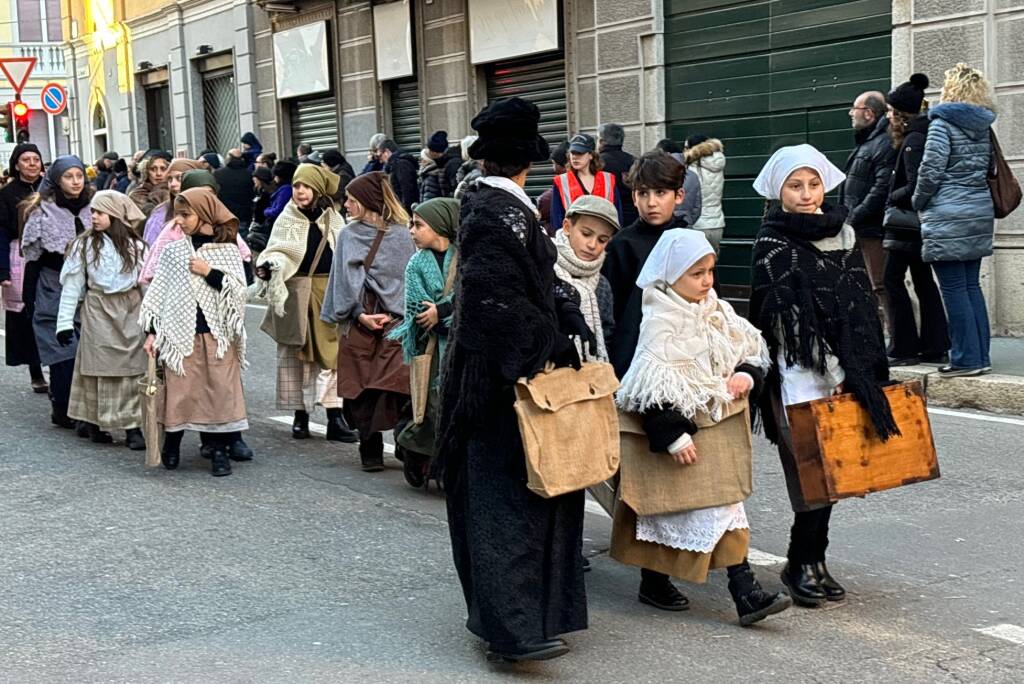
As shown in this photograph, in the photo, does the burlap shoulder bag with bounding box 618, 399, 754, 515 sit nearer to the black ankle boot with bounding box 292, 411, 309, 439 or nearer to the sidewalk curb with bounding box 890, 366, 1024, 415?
the black ankle boot with bounding box 292, 411, 309, 439

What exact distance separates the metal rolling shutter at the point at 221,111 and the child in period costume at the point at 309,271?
59.4 ft

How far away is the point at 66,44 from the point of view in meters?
35.2

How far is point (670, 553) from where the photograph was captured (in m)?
5.04

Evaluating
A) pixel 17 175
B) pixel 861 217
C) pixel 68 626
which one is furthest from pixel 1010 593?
pixel 17 175

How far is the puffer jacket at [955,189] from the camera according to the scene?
30.0ft

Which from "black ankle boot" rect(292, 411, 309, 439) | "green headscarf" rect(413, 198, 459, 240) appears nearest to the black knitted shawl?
"green headscarf" rect(413, 198, 459, 240)

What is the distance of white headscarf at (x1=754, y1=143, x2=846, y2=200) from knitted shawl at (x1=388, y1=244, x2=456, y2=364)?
2.13 m

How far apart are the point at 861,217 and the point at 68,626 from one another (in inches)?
272

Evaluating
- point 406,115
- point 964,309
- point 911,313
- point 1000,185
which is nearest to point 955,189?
point 1000,185

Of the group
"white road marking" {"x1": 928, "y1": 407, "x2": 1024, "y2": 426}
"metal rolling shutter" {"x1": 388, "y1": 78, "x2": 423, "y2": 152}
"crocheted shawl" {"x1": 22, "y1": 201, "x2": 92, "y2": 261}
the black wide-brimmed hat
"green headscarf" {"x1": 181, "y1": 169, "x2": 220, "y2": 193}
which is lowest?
"white road marking" {"x1": 928, "y1": 407, "x2": 1024, "y2": 426}

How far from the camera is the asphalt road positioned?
15.4 feet

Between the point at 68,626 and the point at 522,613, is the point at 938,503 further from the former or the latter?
the point at 68,626

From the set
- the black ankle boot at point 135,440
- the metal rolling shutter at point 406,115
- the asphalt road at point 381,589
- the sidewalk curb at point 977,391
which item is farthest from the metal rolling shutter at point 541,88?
the asphalt road at point 381,589

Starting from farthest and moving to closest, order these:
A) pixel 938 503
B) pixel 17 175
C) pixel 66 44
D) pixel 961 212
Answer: pixel 66 44
pixel 17 175
pixel 961 212
pixel 938 503
